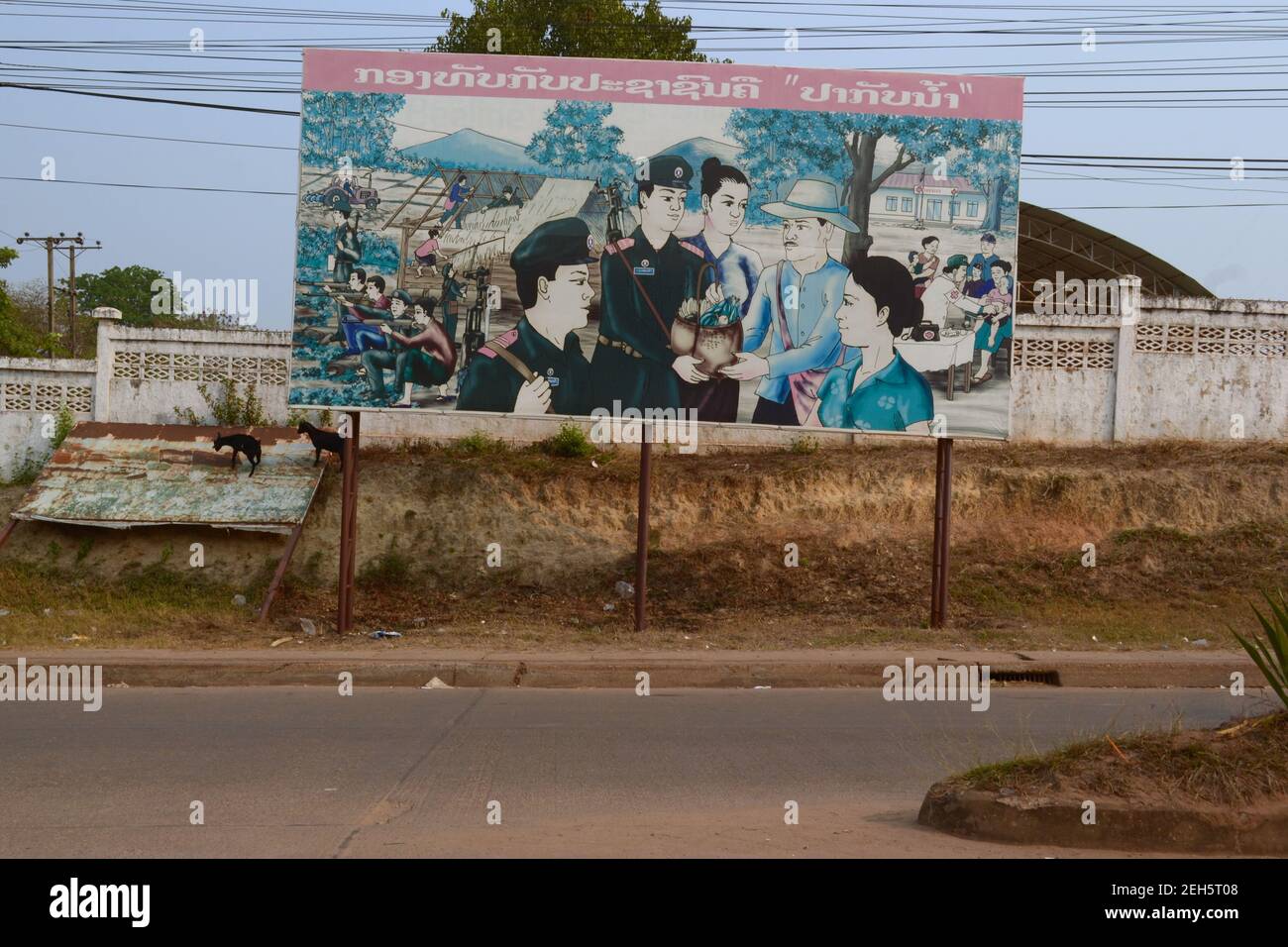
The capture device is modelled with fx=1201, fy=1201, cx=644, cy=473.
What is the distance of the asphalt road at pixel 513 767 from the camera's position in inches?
221

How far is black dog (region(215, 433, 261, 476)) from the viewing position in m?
14.6

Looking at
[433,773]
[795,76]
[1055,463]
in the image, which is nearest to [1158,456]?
[1055,463]

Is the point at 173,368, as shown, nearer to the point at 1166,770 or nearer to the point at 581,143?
the point at 581,143

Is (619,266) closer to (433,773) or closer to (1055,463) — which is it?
(433,773)

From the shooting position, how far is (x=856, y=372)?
39.5 feet

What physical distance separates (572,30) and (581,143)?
18.2 m

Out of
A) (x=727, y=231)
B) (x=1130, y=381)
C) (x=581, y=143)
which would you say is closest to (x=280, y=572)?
(x=581, y=143)

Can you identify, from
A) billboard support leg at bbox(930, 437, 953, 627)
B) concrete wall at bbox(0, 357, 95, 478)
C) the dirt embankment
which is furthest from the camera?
concrete wall at bbox(0, 357, 95, 478)

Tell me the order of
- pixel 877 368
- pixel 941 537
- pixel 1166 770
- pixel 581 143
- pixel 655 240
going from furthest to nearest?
1. pixel 941 537
2. pixel 877 368
3. pixel 655 240
4. pixel 581 143
5. pixel 1166 770

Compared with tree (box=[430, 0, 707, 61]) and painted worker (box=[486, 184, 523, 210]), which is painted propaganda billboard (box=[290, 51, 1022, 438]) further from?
tree (box=[430, 0, 707, 61])

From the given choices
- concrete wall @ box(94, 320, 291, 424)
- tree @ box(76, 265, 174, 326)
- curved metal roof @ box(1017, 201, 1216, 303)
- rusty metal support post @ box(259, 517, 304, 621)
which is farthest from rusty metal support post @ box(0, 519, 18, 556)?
tree @ box(76, 265, 174, 326)

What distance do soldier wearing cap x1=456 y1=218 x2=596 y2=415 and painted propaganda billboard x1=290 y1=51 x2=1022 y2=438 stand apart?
0.02 m

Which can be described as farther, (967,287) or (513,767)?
(967,287)

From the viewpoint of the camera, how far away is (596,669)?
1073 cm
